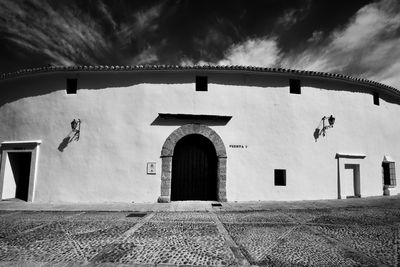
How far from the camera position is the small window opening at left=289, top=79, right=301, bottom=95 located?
10.3 m

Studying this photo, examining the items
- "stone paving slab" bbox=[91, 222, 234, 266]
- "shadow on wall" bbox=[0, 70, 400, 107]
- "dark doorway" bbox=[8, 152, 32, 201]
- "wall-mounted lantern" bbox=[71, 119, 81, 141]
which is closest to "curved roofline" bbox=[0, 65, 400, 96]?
"shadow on wall" bbox=[0, 70, 400, 107]

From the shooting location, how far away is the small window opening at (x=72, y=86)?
9736mm

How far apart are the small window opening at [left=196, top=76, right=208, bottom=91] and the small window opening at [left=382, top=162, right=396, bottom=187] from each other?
9356mm

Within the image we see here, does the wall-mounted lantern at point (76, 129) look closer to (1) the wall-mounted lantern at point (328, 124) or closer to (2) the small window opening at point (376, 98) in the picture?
(1) the wall-mounted lantern at point (328, 124)

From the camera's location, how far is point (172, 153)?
9.16 meters

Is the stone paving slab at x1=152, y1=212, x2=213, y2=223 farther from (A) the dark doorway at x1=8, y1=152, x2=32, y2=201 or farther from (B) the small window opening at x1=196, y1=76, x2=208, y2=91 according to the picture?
(A) the dark doorway at x1=8, y1=152, x2=32, y2=201

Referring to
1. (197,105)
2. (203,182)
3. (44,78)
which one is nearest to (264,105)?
(197,105)

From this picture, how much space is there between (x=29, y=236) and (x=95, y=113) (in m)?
5.74

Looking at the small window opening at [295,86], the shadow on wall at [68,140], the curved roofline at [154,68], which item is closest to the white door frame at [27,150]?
the shadow on wall at [68,140]

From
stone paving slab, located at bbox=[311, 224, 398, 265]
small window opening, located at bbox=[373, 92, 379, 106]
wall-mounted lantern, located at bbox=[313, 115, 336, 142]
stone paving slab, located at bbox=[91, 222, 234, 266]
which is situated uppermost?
small window opening, located at bbox=[373, 92, 379, 106]

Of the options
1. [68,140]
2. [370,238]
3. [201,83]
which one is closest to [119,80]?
[68,140]

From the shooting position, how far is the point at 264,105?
9.88m

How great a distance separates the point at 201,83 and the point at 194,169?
3.59 metres

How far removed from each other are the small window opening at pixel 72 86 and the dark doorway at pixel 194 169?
4.86 metres
